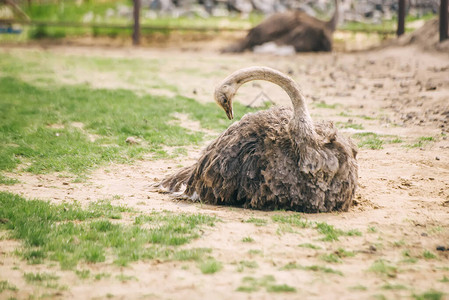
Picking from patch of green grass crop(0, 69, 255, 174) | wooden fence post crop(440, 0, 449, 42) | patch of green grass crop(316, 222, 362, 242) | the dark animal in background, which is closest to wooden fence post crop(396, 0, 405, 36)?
the dark animal in background

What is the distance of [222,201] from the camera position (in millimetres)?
5871

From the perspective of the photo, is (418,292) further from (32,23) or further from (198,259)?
(32,23)

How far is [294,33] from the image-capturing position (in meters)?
18.8

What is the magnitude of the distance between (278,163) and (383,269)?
1696 mm

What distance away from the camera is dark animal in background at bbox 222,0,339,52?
61.4 ft

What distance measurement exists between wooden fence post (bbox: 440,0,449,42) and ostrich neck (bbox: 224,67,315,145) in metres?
9.88

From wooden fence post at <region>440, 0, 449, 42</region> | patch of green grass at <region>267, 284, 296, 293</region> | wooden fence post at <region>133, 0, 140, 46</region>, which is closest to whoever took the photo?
patch of green grass at <region>267, 284, 296, 293</region>

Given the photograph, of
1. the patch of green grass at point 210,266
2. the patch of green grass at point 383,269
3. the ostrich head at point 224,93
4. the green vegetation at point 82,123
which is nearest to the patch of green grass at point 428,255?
the patch of green grass at point 383,269

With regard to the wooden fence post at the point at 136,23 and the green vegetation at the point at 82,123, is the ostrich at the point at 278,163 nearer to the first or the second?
the green vegetation at the point at 82,123

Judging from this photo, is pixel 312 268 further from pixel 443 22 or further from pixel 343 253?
pixel 443 22

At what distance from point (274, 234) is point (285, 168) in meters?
0.86

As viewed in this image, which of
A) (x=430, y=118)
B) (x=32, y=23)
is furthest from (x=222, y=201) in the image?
(x=32, y=23)

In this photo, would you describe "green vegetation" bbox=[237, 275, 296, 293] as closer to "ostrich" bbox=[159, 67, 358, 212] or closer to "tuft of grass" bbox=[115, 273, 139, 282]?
"tuft of grass" bbox=[115, 273, 139, 282]

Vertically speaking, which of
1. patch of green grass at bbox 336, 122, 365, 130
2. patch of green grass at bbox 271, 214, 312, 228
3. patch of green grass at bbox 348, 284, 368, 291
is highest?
patch of green grass at bbox 336, 122, 365, 130
